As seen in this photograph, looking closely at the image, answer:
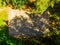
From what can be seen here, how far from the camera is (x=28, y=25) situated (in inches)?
484

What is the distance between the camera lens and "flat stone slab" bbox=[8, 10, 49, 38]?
11578 millimetres

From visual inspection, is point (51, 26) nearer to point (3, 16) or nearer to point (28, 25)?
point (28, 25)

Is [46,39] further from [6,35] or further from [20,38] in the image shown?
[6,35]

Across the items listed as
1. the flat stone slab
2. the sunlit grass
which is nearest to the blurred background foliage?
the sunlit grass

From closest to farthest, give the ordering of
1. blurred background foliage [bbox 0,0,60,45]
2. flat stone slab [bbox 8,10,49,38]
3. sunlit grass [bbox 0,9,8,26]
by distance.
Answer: blurred background foliage [bbox 0,0,60,45] < flat stone slab [bbox 8,10,49,38] < sunlit grass [bbox 0,9,8,26]

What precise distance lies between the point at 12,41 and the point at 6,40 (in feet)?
0.97

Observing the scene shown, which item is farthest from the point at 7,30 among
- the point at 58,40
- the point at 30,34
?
the point at 58,40

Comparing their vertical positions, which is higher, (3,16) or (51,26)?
(3,16)

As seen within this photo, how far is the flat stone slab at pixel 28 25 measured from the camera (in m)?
11.6

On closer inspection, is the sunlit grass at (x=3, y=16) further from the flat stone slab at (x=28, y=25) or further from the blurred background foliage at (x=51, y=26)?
the flat stone slab at (x=28, y=25)

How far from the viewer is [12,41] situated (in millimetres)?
10531

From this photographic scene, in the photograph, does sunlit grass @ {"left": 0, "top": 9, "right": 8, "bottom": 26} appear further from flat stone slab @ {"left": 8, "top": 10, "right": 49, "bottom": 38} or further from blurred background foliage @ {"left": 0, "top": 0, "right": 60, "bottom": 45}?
flat stone slab @ {"left": 8, "top": 10, "right": 49, "bottom": 38}

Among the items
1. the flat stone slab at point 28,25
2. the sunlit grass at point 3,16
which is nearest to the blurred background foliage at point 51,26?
the sunlit grass at point 3,16

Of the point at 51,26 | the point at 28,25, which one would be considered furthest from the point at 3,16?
the point at 51,26
